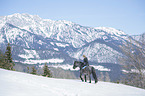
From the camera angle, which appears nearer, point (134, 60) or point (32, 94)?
point (32, 94)

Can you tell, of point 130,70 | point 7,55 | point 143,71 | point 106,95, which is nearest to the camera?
point 106,95

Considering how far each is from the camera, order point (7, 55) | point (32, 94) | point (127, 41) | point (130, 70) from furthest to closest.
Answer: point (7, 55) → point (127, 41) → point (130, 70) → point (32, 94)

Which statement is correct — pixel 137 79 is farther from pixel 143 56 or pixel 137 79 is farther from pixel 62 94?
pixel 62 94

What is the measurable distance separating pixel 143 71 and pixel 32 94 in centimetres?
2383

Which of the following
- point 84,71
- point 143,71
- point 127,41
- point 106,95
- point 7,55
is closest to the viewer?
point 106,95

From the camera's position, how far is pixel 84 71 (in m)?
14.2

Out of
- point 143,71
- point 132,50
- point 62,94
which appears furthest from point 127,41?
point 62,94

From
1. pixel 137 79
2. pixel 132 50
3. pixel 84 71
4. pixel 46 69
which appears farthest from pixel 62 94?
pixel 46 69

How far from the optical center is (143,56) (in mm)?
26703

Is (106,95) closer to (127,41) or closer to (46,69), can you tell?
(127,41)

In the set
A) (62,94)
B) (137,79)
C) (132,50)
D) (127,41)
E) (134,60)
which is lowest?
(137,79)

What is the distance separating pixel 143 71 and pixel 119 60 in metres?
4.84

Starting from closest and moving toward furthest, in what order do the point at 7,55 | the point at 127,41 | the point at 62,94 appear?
the point at 62,94
the point at 127,41
the point at 7,55

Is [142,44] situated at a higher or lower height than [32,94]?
higher
